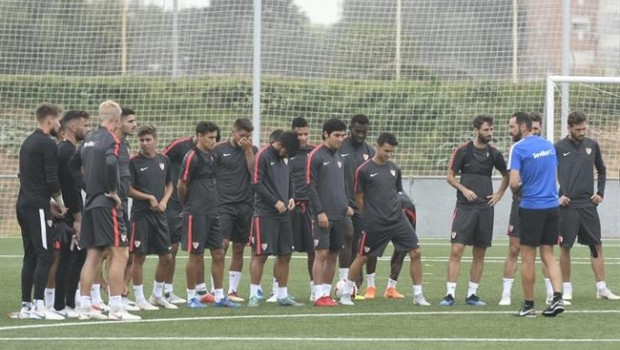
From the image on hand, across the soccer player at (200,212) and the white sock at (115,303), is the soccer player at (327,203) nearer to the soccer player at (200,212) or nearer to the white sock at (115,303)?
the soccer player at (200,212)

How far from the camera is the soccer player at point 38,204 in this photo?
1455 centimetres

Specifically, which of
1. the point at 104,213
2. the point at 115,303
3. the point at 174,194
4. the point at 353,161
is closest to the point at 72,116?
the point at 104,213

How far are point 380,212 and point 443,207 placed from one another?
516 inches

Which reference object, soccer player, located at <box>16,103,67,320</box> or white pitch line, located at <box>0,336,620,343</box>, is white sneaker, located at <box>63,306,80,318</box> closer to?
soccer player, located at <box>16,103,67,320</box>

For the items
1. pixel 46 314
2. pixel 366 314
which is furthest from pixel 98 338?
pixel 366 314

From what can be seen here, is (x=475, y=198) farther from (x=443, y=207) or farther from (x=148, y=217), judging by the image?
(x=443, y=207)

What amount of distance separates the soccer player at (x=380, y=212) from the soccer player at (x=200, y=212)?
156cm

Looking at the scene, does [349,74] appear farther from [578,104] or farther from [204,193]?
[204,193]

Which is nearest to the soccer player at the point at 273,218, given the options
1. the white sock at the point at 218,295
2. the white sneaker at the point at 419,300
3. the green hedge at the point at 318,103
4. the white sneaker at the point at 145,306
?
the white sock at the point at 218,295

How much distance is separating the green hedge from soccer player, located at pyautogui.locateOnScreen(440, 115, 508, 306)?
547 inches

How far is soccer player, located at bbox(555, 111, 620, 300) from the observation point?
16844mm

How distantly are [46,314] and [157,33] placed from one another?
663 inches

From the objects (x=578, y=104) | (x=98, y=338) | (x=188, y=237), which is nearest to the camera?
(x=98, y=338)

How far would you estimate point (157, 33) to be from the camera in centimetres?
3077
